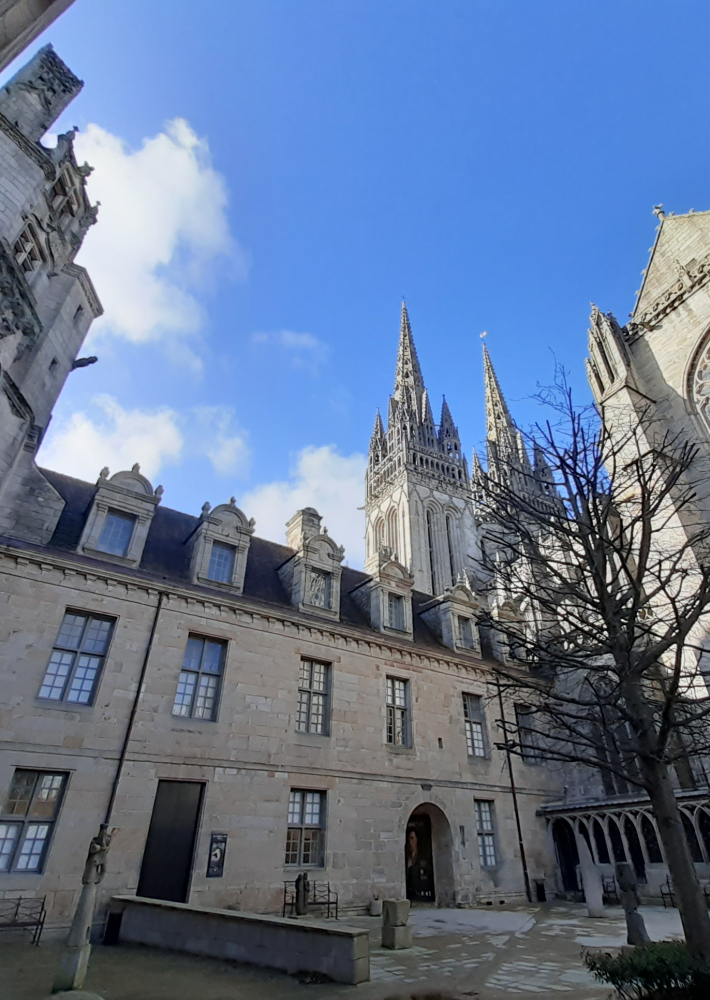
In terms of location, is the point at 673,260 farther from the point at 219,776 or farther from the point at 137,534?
the point at 219,776

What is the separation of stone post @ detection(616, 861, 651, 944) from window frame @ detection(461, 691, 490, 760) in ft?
26.0

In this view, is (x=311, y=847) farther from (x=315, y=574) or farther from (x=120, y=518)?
(x=120, y=518)

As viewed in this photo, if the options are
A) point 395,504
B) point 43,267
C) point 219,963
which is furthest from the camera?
point 395,504

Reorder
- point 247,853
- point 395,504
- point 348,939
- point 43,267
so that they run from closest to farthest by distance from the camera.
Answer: point 348,939, point 247,853, point 43,267, point 395,504

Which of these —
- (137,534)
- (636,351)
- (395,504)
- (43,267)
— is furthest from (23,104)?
(395,504)

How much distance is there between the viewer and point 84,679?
11.6 metres

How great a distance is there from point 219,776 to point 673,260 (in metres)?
27.6

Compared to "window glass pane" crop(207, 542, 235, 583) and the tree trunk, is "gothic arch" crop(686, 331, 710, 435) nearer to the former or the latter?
the tree trunk

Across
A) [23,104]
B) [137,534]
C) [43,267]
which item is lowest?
[137,534]

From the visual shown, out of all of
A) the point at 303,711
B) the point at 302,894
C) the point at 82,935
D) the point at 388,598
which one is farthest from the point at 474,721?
the point at 82,935

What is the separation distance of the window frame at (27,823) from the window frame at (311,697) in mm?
5695

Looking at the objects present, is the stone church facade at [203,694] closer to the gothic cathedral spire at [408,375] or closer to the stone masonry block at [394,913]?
the stone masonry block at [394,913]

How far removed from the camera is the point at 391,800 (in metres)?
14.5

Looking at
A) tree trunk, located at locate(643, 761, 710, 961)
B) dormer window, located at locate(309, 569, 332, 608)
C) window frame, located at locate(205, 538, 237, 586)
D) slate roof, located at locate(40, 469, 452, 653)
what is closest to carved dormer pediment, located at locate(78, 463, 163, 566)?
slate roof, located at locate(40, 469, 452, 653)
